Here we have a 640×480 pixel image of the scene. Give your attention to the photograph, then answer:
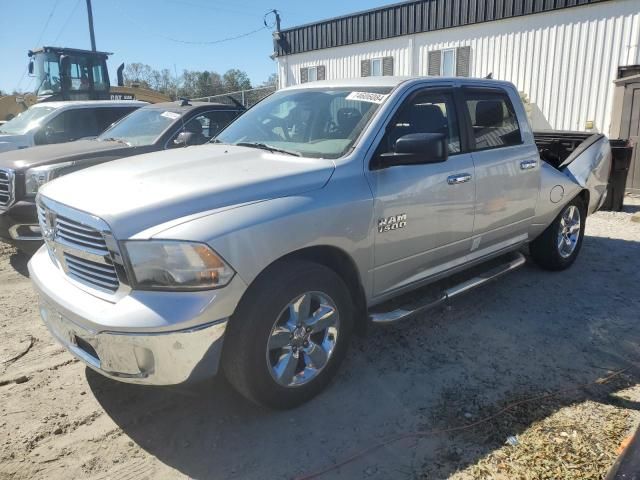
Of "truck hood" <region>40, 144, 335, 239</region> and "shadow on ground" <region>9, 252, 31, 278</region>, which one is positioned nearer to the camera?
"truck hood" <region>40, 144, 335, 239</region>

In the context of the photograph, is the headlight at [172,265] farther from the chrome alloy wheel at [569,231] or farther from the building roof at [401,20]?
the building roof at [401,20]

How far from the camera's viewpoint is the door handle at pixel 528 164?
4.46 m

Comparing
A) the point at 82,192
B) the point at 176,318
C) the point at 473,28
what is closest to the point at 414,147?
the point at 176,318

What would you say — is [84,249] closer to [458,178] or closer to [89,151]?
[458,178]

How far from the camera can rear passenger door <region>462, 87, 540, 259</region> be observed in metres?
4.07

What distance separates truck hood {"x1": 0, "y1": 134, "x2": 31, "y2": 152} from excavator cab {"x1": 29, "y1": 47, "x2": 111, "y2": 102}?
5745 mm

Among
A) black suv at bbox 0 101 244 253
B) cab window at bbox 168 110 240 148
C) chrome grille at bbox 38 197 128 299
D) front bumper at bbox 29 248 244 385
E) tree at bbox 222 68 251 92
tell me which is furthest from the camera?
tree at bbox 222 68 251 92

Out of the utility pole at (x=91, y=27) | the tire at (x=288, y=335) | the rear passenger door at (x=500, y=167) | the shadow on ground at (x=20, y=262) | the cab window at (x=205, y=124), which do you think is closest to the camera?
the tire at (x=288, y=335)

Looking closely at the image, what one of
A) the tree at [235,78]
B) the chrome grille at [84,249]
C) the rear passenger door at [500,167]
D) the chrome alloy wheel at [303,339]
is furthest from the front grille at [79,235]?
the tree at [235,78]

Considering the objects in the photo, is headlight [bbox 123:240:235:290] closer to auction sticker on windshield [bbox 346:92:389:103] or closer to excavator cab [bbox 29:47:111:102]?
auction sticker on windshield [bbox 346:92:389:103]

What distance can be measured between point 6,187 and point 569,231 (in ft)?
19.9

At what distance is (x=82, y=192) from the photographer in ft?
9.36

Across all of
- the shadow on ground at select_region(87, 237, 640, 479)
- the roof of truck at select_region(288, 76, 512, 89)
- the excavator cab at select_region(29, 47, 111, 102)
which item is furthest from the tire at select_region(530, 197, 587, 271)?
the excavator cab at select_region(29, 47, 111, 102)

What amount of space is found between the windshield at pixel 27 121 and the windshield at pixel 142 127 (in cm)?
213
